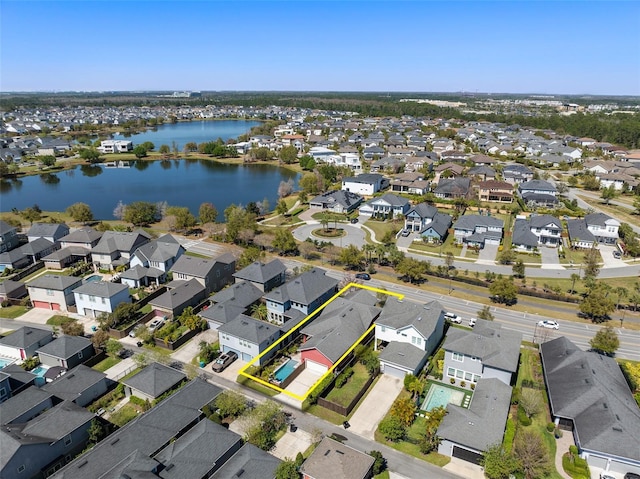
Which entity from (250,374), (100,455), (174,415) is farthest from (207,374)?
(100,455)

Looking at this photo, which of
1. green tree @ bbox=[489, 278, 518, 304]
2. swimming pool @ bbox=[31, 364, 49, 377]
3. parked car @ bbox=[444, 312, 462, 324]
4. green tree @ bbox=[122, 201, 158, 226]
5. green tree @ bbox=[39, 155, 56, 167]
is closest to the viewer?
swimming pool @ bbox=[31, 364, 49, 377]

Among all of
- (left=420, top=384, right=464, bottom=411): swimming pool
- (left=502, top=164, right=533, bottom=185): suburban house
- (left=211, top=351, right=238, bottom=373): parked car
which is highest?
(left=502, top=164, right=533, bottom=185): suburban house

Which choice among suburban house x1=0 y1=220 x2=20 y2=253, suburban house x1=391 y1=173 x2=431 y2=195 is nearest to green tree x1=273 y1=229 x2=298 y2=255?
suburban house x1=0 y1=220 x2=20 y2=253

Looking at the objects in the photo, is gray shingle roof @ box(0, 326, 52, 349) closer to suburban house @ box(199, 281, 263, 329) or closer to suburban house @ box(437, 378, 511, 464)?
suburban house @ box(199, 281, 263, 329)

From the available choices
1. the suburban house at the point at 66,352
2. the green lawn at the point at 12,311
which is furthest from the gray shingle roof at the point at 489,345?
the green lawn at the point at 12,311

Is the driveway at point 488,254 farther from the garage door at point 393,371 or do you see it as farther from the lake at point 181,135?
the lake at point 181,135

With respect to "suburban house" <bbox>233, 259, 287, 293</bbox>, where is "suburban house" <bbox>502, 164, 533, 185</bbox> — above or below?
above
